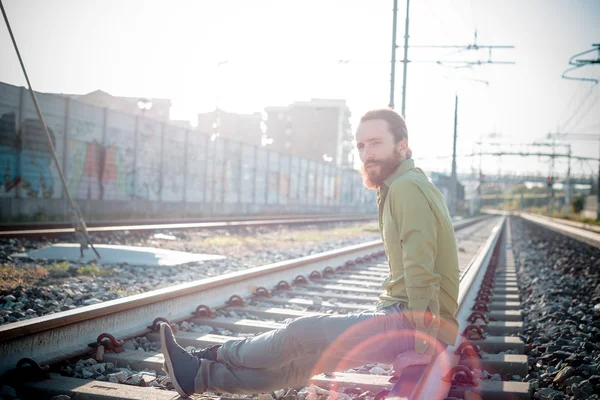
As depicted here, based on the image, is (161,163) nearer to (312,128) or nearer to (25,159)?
(25,159)

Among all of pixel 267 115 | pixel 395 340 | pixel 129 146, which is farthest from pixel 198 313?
pixel 267 115

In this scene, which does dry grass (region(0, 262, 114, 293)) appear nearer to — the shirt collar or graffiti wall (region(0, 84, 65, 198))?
the shirt collar

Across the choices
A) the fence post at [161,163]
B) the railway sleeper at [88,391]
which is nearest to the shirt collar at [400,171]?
the railway sleeper at [88,391]

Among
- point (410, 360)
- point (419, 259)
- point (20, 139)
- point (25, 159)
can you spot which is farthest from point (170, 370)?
point (25, 159)

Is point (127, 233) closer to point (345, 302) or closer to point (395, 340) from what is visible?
point (345, 302)

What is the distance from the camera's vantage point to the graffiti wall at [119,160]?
56.2ft

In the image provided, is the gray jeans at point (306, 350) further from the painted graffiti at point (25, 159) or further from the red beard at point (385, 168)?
the painted graffiti at point (25, 159)

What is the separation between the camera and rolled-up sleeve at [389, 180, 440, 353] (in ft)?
8.55

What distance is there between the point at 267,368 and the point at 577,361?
246 cm

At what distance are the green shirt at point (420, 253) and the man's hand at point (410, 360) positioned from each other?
1.1 inches

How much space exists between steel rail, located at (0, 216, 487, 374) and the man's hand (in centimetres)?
197

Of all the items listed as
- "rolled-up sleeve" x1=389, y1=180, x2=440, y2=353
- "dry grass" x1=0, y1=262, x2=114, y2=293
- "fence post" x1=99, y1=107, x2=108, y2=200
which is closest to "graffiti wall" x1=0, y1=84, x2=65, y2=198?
"fence post" x1=99, y1=107, x2=108, y2=200

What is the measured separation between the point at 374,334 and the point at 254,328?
75.5 inches

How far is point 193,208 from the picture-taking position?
90.5 ft
